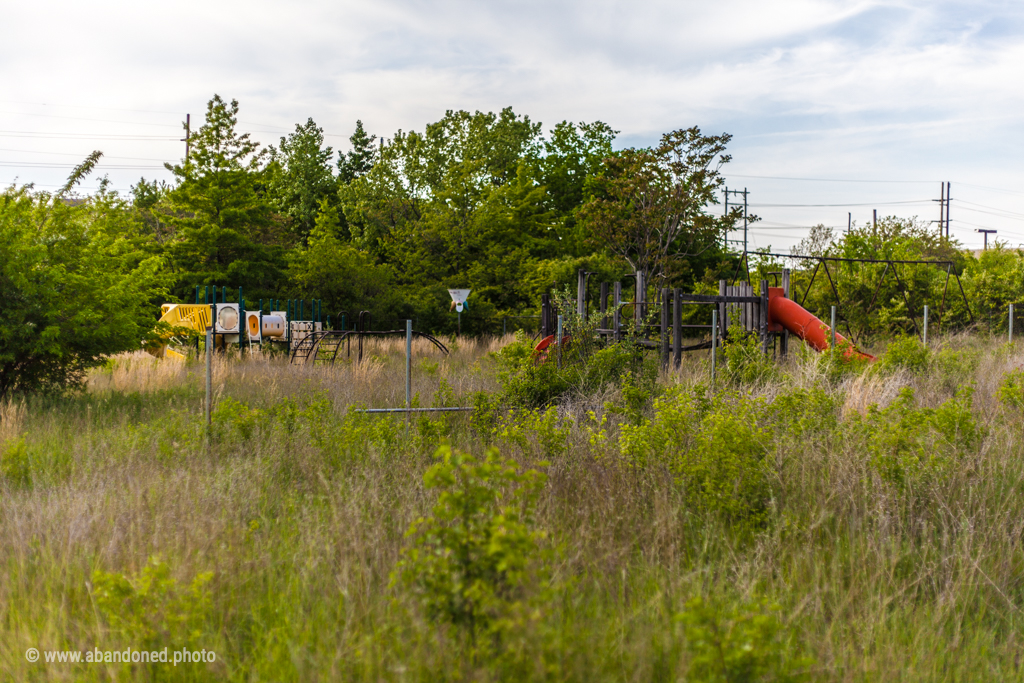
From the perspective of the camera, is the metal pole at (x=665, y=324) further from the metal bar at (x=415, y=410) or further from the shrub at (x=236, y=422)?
the shrub at (x=236, y=422)

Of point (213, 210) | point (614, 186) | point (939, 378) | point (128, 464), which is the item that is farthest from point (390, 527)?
point (614, 186)

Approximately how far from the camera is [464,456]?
3.12m

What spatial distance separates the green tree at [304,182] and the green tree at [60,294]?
1257 inches

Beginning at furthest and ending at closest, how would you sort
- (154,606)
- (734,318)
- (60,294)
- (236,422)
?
(734,318), (60,294), (236,422), (154,606)

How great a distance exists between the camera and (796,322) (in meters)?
15.1

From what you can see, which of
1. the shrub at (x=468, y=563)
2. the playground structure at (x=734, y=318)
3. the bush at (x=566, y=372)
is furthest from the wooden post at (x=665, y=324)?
the shrub at (x=468, y=563)

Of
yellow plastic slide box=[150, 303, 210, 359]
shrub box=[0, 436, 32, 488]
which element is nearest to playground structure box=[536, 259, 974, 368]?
shrub box=[0, 436, 32, 488]

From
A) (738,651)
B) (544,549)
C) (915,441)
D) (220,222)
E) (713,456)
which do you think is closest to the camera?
(738,651)

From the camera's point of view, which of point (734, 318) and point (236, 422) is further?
point (734, 318)

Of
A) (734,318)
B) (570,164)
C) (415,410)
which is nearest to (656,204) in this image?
(570,164)

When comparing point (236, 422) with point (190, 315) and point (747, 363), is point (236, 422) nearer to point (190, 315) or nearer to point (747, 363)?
point (747, 363)

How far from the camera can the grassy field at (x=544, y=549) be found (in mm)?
2947

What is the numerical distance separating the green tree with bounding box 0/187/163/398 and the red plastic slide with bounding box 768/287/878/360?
12233mm

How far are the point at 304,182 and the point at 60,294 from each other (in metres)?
36.0
